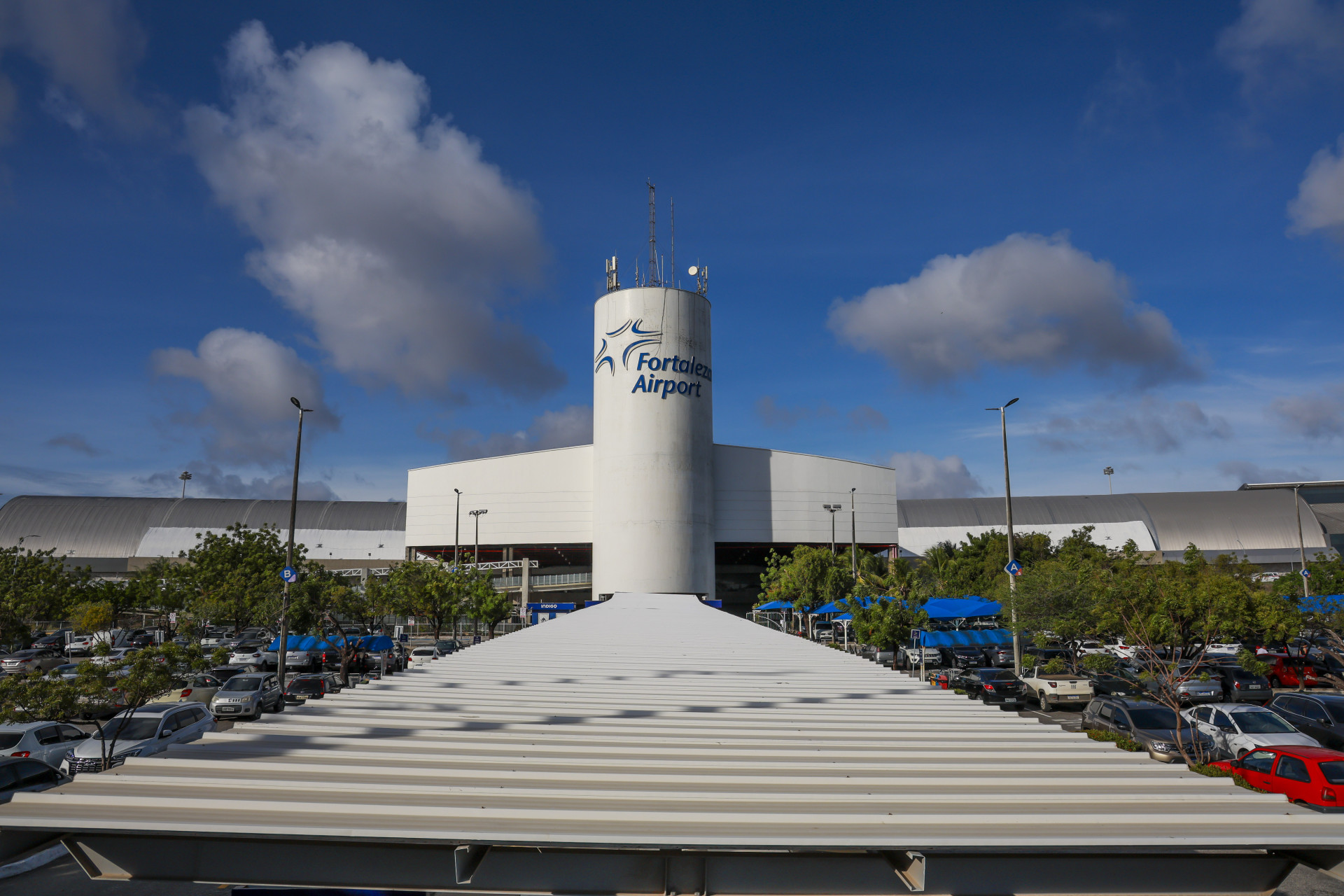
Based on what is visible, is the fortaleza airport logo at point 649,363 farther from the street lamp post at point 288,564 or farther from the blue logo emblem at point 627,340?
the street lamp post at point 288,564

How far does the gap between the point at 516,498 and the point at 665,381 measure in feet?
55.1

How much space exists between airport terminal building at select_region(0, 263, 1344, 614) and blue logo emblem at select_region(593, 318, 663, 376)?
0.13m

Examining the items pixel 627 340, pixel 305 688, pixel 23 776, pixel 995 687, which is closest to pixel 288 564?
pixel 305 688

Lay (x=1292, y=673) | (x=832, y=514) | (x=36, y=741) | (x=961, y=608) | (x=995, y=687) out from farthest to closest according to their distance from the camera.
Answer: (x=832, y=514) → (x=961, y=608) → (x=1292, y=673) → (x=995, y=687) → (x=36, y=741)

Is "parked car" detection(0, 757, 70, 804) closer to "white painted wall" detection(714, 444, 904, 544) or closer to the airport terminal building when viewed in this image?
the airport terminal building

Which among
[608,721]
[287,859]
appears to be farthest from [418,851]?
[608,721]

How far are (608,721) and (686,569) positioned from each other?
5183cm

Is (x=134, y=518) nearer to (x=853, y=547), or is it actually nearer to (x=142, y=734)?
(x=853, y=547)

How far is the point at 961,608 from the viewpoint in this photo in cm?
3688

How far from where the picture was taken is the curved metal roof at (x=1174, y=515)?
81188 mm

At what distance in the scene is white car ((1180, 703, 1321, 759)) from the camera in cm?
1834

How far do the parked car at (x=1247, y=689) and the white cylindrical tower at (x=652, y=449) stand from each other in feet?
118

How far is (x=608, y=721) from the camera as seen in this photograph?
26.9 feet

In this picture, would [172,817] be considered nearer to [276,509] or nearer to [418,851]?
[418,851]
